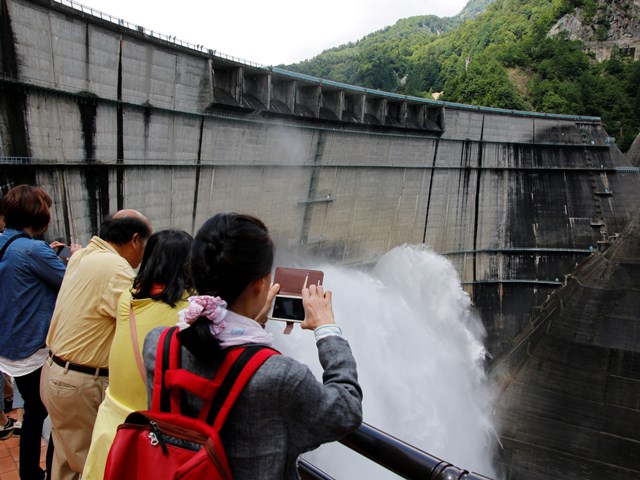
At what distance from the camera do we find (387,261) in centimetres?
2059

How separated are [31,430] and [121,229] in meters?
1.33

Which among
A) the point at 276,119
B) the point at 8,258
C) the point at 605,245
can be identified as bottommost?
the point at 605,245

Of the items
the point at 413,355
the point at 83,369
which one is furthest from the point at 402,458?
the point at 413,355

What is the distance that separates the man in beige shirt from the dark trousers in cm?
57

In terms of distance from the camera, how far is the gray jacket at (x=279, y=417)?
4.45 ft

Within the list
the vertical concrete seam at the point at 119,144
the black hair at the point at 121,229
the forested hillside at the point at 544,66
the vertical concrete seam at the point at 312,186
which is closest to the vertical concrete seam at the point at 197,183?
the vertical concrete seam at the point at 119,144

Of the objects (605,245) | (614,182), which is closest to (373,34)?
(614,182)

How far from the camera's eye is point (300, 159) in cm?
1730

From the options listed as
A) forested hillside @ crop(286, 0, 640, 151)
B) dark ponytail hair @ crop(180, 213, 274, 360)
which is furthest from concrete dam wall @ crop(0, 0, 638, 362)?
dark ponytail hair @ crop(180, 213, 274, 360)

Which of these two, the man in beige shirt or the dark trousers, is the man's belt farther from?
the dark trousers

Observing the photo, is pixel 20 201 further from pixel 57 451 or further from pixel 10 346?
pixel 57 451

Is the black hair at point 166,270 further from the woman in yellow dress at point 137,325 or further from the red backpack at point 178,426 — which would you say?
the red backpack at point 178,426

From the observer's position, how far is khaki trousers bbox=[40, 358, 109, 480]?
2490mm

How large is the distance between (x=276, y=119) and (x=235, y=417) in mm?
15386
